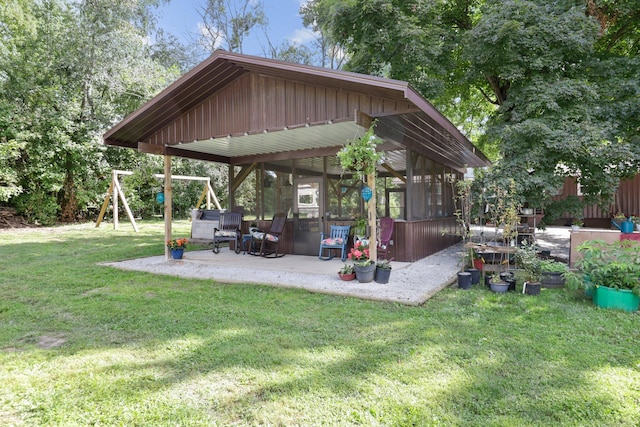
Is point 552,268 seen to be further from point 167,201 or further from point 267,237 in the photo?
point 167,201

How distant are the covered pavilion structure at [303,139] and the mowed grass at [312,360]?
2.55 m

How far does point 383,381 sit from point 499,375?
30.8 inches

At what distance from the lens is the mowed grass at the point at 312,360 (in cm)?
189

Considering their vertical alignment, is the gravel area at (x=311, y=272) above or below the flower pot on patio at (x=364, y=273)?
below

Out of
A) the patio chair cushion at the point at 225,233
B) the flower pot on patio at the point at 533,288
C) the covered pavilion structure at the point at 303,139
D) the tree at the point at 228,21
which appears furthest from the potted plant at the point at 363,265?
the tree at the point at 228,21

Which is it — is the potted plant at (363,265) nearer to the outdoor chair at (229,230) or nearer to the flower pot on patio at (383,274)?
the flower pot on patio at (383,274)

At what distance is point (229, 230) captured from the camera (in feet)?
26.5

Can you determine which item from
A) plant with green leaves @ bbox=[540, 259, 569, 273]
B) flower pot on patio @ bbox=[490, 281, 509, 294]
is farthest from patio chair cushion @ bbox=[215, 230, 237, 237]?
plant with green leaves @ bbox=[540, 259, 569, 273]

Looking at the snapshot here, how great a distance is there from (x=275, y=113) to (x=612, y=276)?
473 cm

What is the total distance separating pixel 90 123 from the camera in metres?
14.6

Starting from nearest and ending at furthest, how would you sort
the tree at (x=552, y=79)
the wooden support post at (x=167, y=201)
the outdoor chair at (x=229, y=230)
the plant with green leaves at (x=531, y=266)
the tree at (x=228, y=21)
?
1. the plant with green leaves at (x=531, y=266)
2. the tree at (x=552, y=79)
3. the wooden support post at (x=167, y=201)
4. the outdoor chair at (x=229, y=230)
5. the tree at (x=228, y=21)

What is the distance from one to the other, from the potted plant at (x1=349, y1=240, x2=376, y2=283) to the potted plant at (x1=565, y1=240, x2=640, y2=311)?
2307 mm

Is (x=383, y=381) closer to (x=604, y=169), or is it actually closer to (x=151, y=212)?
(x=604, y=169)

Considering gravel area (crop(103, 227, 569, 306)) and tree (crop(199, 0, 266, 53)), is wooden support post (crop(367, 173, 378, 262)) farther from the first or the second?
tree (crop(199, 0, 266, 53))
